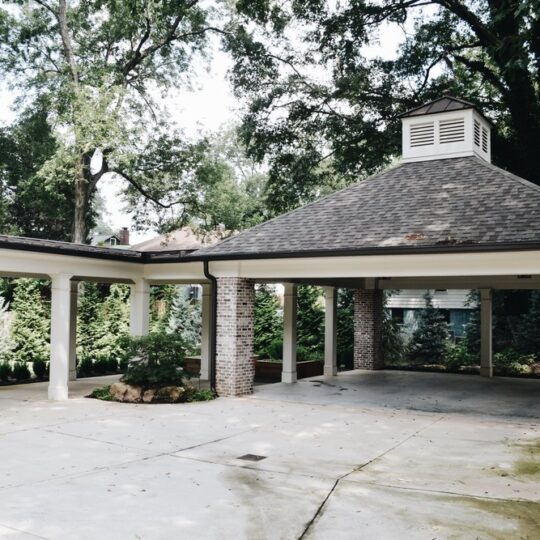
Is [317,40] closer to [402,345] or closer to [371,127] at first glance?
[371,127]

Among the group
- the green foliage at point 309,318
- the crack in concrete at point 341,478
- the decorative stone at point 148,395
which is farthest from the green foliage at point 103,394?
the green foliage at point 309,318

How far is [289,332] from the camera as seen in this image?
54.9 feet

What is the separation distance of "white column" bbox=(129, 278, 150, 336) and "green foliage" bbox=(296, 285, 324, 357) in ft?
31.1

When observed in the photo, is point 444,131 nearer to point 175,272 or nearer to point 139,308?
point 175,272

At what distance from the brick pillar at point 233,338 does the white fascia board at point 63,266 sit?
281 cm

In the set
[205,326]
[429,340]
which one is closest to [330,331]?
[205,326]

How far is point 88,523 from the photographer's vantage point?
17.6 feet

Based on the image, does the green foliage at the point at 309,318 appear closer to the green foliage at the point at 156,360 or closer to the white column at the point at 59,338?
the green foliage at the point at 156,360

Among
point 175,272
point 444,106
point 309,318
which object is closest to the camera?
point 175,272

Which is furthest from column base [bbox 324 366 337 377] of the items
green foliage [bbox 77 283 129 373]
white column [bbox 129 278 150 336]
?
green foliage [bbox 77 283 129 373]

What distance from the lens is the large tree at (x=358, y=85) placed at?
20.3 metres

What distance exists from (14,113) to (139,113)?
21.6ft

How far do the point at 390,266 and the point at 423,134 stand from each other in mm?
6226

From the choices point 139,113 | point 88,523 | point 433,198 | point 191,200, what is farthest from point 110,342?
point 88,523
